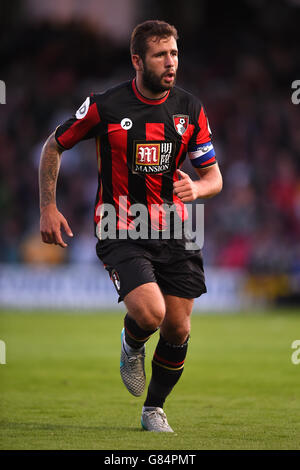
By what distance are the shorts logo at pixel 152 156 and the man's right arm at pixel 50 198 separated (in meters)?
0.51

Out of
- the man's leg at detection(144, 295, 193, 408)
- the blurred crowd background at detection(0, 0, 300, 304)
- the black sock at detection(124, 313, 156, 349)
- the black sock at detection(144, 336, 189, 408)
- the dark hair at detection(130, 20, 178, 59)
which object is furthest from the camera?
the blurred crowd background at detection(0, 0, 300, 304)

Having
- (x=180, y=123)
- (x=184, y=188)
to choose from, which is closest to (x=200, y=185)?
(x=184, y=188)

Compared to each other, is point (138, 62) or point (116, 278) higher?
point (138, 62)

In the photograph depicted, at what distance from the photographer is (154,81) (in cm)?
546

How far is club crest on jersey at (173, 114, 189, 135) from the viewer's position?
5625mm

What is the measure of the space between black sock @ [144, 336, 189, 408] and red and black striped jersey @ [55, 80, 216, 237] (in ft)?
2.62

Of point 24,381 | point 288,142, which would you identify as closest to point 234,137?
point 288,142

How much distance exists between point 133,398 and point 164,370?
5.11ft

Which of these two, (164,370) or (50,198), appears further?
(164,370)

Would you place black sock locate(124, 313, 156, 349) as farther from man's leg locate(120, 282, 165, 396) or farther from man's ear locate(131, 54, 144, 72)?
man's ear locate(131, 54, 144, 72)

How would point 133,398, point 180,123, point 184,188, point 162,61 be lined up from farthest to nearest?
point 133,398 < point 180,123 < point 162,61 < point 184,188

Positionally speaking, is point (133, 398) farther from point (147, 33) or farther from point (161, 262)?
point (147, 33)

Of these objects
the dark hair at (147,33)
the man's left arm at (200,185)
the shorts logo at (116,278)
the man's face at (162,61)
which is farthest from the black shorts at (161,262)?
the dark hair at (147,33)

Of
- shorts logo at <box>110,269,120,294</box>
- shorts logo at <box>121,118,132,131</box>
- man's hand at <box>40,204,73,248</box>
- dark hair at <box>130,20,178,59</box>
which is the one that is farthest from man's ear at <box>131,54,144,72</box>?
shorts logo at <box>110,269,120,294</box>
